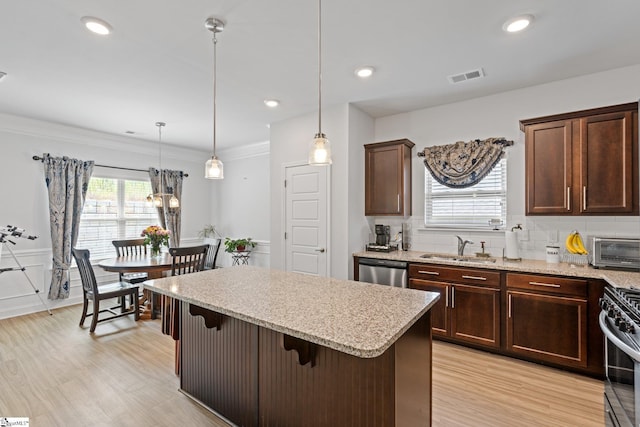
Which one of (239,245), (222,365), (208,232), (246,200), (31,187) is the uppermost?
(31,187)

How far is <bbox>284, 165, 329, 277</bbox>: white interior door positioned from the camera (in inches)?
152

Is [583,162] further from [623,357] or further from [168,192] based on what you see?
[168,192]

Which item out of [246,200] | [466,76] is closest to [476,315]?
[466,76]

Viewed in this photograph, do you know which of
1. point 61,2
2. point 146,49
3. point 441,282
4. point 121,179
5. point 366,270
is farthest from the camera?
point 121,179

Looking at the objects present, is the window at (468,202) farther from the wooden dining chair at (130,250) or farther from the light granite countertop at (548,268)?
the wooden dining chair at (130,250)

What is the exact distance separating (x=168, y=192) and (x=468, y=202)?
5.27 m

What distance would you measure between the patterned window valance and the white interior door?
4.52 feet

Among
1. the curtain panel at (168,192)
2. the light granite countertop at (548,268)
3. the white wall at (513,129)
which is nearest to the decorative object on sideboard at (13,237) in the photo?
the curtain panel at (168,192)

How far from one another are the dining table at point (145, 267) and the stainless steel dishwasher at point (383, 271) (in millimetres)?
2505

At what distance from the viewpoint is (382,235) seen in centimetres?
399

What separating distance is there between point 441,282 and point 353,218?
4.06 feet

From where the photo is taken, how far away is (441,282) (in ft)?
10.5

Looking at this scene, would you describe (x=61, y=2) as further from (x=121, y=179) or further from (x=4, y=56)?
(x=121, y=179)

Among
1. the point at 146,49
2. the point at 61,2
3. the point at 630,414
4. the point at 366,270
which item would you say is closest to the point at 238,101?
the point at 146,49
